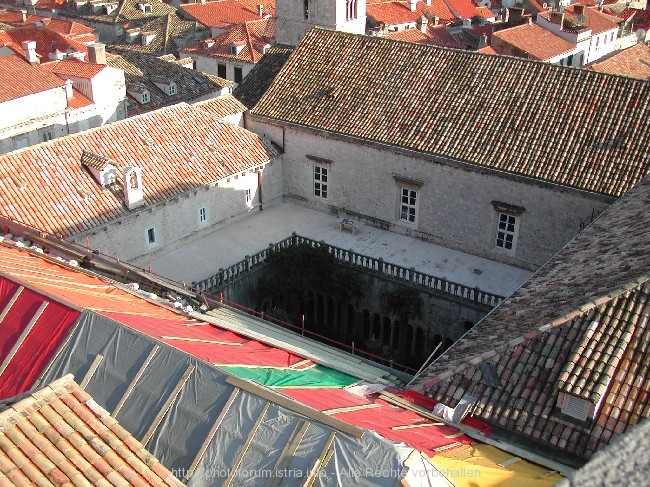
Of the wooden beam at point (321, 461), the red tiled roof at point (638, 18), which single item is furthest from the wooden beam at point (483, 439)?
the red tiled roof at point (638, 18)

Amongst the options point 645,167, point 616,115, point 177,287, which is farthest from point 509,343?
point 616,115

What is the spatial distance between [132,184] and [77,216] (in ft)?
8.93

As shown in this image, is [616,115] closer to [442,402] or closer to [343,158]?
[343,158]

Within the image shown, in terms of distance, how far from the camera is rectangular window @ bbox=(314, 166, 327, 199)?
129 feet

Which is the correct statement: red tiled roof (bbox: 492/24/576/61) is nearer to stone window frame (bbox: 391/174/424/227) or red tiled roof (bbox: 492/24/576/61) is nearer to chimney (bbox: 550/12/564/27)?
chimney (bbox: 550/12/564/27)

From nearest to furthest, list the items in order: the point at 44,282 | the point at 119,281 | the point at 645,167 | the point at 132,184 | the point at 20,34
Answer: the point at 44,282 < the point at 119,281 < the point at 645,167 < the point at 132,184 < the point at 20,34

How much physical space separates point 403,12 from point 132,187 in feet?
176

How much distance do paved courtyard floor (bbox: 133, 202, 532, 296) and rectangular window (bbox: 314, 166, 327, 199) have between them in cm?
100

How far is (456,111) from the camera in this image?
35.3 metres

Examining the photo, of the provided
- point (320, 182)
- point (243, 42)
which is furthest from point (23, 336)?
point (243, 42)

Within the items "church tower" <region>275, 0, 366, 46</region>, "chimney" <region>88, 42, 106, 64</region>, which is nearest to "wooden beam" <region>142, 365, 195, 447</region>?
"church tower" <region>275, 0, 366, 46</region>

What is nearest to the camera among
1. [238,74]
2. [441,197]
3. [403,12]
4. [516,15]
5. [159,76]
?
[441,197]

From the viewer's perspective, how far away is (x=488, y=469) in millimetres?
16719

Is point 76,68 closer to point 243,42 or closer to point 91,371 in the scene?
point 243,42
